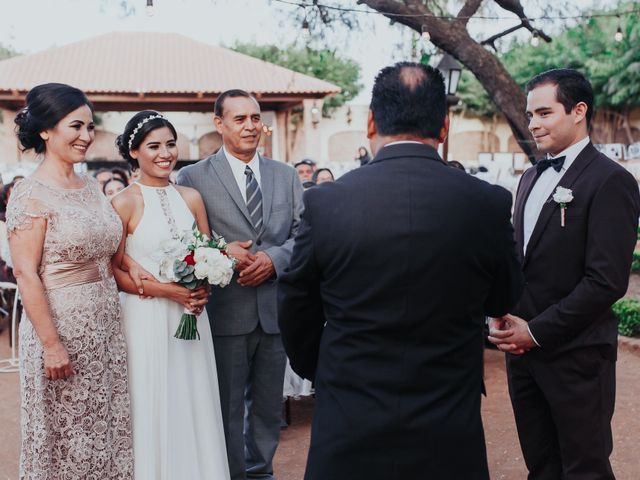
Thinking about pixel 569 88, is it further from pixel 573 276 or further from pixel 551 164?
pixel 573 276

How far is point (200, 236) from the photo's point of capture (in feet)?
11.1

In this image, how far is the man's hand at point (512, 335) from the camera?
291 cm

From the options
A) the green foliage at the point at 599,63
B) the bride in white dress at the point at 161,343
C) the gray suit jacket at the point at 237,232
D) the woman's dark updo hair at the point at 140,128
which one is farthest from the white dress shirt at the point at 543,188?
the green foliage at the point at 599,63

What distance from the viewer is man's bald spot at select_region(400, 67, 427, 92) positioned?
79.7 inches

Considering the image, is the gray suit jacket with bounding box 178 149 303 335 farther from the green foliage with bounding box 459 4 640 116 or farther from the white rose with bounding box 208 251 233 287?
the green foliage with bounding box 459 4 640 116

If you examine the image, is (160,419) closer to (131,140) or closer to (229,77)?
(131,140)

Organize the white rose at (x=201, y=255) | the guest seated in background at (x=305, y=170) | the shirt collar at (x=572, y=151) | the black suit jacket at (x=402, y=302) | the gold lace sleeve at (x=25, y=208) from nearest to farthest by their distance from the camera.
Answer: the black suit jacket at (x=402, y=302)
the shirt collar at (x=572, y=151)
the gold lace sleeve at (x=25, y=208)
the white rose at (x=201, y=255)
the guest seated in background at (x=305, y=170)

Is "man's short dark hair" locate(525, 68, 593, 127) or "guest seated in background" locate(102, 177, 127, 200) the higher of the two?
"man's short dark hair" locate(525, 68, 593, 127)

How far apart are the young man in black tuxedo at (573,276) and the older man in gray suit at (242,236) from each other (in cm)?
138

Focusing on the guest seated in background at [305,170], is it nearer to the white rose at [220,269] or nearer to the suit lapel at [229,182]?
the suit lapel at [229,182]

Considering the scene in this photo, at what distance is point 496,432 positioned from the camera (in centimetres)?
524

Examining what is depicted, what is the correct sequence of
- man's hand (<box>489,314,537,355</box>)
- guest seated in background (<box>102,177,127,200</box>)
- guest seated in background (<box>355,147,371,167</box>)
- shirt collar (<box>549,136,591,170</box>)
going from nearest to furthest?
1. man's hand (<box>489,314,537,355</box>)
2. shirt collar (<box>549,136,591,170</box>)
3. guest seated in background (<box>102,177,127,200</box>)
4. guest seated in background (<box>355,147,371,167</box>)

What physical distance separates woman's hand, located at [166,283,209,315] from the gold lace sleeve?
0.71 meters

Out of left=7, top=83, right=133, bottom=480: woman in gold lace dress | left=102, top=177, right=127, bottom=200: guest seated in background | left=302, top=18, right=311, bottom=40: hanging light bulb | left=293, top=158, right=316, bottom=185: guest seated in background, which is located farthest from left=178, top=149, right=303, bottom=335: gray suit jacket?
left=293, top=158, right=316, bottom=185: guest seated in background
